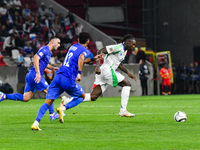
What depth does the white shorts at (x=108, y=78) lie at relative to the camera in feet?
36.5

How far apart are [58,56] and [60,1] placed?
9483 mm

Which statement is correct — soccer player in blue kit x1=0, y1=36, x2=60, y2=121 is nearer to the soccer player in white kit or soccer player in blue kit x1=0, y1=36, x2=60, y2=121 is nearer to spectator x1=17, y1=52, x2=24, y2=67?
the soccer player in white kit

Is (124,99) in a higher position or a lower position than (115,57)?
lower

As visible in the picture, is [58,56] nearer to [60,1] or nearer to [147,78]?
[147,78]

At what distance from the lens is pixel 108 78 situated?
11172mm

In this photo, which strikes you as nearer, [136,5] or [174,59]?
[174,59]

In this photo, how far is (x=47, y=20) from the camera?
26.9 metres

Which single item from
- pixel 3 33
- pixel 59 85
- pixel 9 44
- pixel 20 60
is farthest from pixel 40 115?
pixel 3 33

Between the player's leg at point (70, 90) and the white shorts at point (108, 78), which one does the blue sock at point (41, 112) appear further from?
the white shorts at point (108, 78)

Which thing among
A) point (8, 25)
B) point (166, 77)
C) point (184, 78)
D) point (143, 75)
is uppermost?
point (8, 25)

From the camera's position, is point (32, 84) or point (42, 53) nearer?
point (42, 53)

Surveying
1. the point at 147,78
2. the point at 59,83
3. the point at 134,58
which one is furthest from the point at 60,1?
the point at 59,83

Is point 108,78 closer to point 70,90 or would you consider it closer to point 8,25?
point 70,90

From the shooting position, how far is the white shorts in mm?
11125
